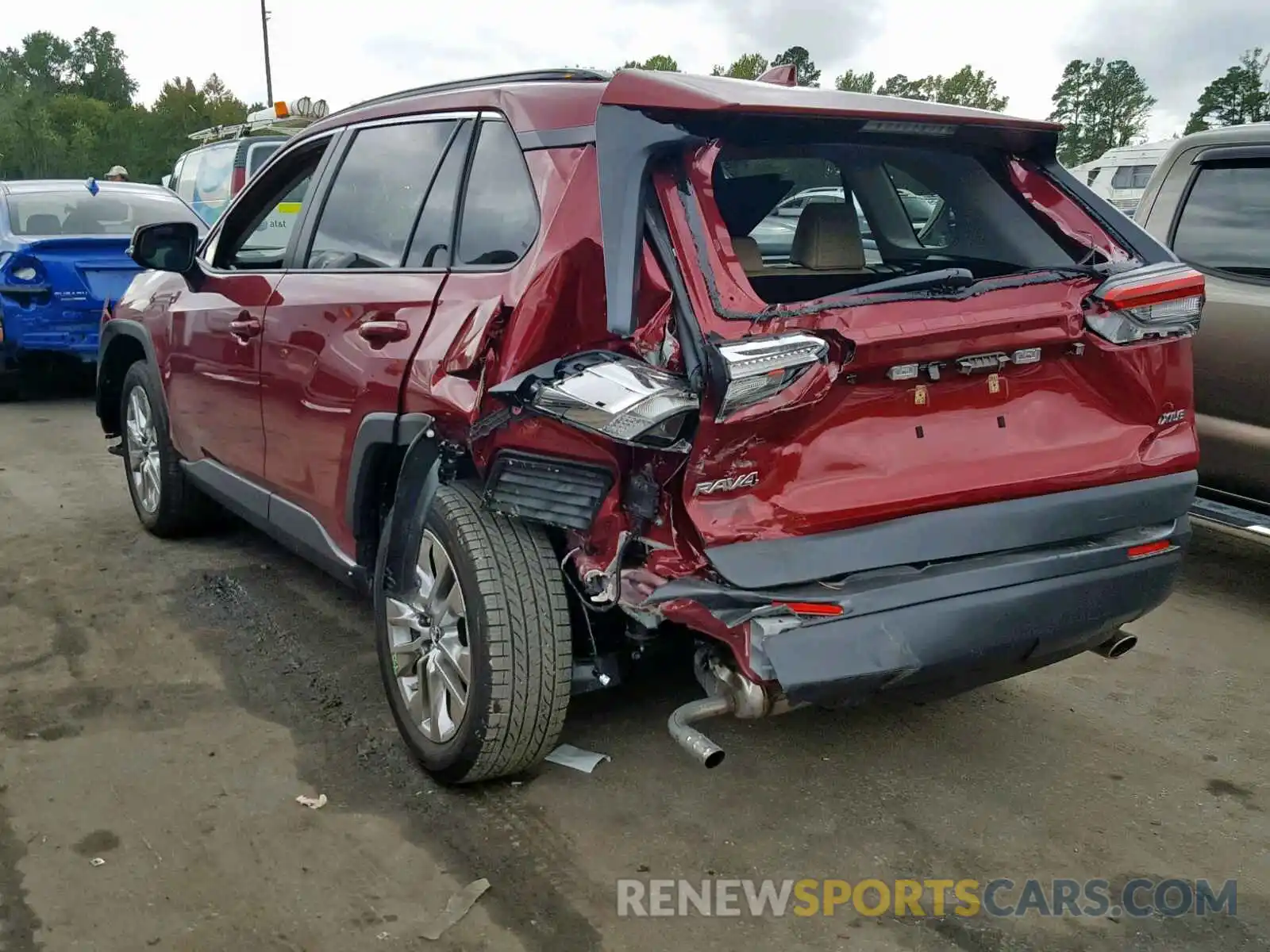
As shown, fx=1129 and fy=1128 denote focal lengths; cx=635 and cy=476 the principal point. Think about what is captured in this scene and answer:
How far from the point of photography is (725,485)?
245 centimetres

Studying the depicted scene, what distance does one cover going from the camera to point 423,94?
3.49m

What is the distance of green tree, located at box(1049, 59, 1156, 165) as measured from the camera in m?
80.4

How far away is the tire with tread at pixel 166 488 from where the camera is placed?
4934 millimetres

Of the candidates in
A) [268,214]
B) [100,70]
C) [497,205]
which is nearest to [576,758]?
[497,205]

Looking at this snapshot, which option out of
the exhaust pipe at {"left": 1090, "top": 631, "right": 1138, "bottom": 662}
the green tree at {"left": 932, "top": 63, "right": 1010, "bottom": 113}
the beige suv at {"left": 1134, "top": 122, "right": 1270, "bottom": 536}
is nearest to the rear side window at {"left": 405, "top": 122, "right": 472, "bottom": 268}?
the exhaust pipe at {"left": 1090, "top": 631, "right": 1138, "bottom": 662}

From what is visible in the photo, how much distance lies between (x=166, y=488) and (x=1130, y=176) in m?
22.2

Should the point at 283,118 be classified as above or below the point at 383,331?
above

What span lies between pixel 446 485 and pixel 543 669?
55 centimetres

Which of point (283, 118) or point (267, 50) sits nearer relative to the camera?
point (283, 118)

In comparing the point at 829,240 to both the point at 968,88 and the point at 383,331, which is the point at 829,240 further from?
the point at 968,88

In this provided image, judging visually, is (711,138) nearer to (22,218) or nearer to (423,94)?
(423,94)

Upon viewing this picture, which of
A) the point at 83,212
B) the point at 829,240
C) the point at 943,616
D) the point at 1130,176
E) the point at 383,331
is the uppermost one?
the point at 1130,176

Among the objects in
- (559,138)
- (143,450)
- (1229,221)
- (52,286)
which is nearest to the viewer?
(559,138)

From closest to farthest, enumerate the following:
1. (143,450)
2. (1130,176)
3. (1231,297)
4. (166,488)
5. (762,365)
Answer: (762,365), (1231,297), (166,488), (143,450), (1130,176)
